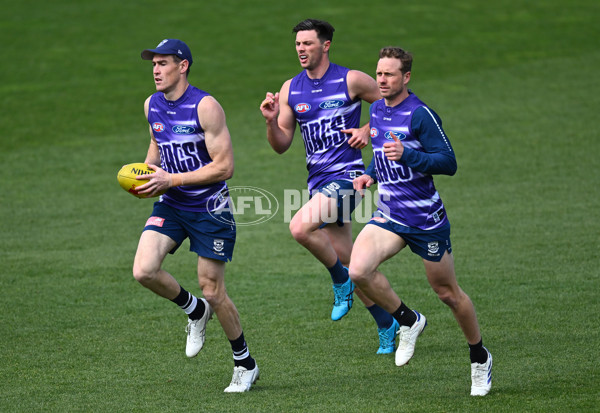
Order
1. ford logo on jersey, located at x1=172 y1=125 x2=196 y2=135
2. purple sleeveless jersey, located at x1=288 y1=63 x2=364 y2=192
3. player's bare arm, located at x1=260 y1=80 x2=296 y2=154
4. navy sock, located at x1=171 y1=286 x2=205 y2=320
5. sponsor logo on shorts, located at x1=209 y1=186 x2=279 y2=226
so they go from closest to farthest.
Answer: ford logo on jersey, located at x1=172 y1=125 x2=196 y2=135 → navy sock, located at x1=171 y1=286 x2=205 y2=320 → player's bare arm, located at x1=260 y1=80 x2=296 y2=154 → purple sleeveless jersey, located at x1=288 y1=63 x2=364 y2=192 → sponsor logo on shorts, located at x1=209 y1=186 x2=279 y2=226

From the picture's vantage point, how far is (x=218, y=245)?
6.67 metres

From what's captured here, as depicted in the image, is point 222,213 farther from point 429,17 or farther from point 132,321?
point 429,17

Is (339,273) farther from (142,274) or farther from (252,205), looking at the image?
(252,205)

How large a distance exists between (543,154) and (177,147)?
33.1 ft

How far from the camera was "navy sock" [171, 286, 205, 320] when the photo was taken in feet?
22.8

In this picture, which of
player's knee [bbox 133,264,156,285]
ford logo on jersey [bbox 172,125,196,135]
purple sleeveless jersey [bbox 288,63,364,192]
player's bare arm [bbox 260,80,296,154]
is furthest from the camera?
purple sleeveless jersey [bbox 288,63,364,192]

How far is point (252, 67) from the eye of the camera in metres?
22.7

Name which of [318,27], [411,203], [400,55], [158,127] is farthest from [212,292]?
[318,27]

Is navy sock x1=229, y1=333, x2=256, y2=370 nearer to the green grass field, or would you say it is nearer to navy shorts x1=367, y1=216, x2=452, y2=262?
the green grass field

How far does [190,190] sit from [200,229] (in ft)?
1.07

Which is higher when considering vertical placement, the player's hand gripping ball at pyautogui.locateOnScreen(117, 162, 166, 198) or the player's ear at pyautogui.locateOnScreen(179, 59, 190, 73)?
the player's ear at pyautogui.locateOnScreen(179, 59, 190, 73)

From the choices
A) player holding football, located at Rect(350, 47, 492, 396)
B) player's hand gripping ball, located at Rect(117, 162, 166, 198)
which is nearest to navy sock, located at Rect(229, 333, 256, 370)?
player holding football, located at Rect(350, 47, 492, 396)

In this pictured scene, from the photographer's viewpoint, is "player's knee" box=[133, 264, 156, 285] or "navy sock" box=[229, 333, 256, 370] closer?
"player's knee" box=[133, 264, 156, 285]

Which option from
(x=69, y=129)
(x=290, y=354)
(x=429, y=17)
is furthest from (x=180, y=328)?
(x=429, y=17)
